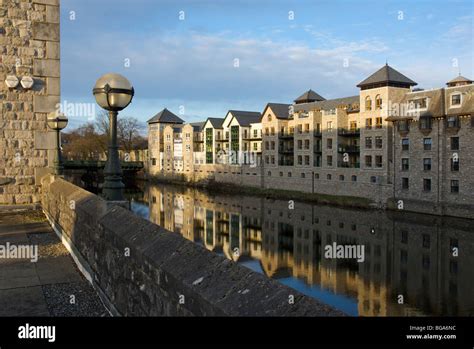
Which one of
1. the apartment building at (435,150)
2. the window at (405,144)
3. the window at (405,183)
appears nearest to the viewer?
the apartment building at (435,150)

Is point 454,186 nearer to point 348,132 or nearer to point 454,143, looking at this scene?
point 454,143

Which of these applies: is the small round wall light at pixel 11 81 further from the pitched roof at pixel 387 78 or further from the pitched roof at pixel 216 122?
the pitched roof at pixel 216 122

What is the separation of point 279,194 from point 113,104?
50.3 metres

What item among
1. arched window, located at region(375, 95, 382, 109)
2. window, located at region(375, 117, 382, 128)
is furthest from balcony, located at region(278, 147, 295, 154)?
arched window, located at region(375, 95, 382, 109)

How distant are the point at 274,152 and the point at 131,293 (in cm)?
5667

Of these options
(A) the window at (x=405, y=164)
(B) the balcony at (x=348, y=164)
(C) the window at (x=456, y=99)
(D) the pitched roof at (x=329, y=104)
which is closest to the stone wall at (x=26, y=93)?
(C) the window at (x=456, y=99)

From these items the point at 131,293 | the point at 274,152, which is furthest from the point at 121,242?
the point at 274,152

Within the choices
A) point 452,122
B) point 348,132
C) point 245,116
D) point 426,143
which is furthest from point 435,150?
point 245,116

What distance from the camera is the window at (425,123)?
4119cm

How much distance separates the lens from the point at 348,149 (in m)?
50.2

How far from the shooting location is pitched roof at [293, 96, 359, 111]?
5310 cm

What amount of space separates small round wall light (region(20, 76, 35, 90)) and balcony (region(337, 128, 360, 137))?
41.8m

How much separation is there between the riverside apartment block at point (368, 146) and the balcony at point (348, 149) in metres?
0.11
